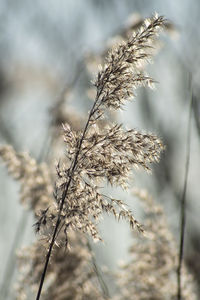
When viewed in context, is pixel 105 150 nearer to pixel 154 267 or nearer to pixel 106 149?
pixel 106 149

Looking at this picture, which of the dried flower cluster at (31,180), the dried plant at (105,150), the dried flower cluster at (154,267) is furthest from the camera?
the dried flower cluster at (154,267)

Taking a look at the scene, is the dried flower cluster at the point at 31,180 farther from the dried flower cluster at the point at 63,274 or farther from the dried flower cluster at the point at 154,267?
the dried flower cluster at the point at 154,267

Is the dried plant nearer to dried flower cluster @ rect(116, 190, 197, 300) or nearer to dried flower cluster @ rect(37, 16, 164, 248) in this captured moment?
dried flower cluster @ rect(37, 16, 164, 248)

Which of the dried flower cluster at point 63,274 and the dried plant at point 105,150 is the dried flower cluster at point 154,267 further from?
the dried plant at point 105,150

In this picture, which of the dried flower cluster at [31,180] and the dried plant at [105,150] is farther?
the dried flower cluster at [31,180]

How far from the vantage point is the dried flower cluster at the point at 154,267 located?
218 cm

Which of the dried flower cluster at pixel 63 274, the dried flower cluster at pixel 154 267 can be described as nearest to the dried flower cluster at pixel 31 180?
the dried flower cluster at pixel 63 274

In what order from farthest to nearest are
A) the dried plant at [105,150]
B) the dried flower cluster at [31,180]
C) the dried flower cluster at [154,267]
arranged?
the dried flower cluster at [154,267] → the dried flower cluster at [31,180] → the dried plant at [105,150]

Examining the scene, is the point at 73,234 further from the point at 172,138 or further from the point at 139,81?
the point at 172,138

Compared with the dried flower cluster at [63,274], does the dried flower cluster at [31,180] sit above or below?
above

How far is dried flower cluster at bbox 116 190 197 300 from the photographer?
7.16 ft

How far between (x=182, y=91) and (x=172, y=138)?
1.90 feet

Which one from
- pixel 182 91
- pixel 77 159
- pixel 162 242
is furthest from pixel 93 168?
pixel 182 91

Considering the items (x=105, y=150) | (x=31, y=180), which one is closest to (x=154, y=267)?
(x=31, y=180)
